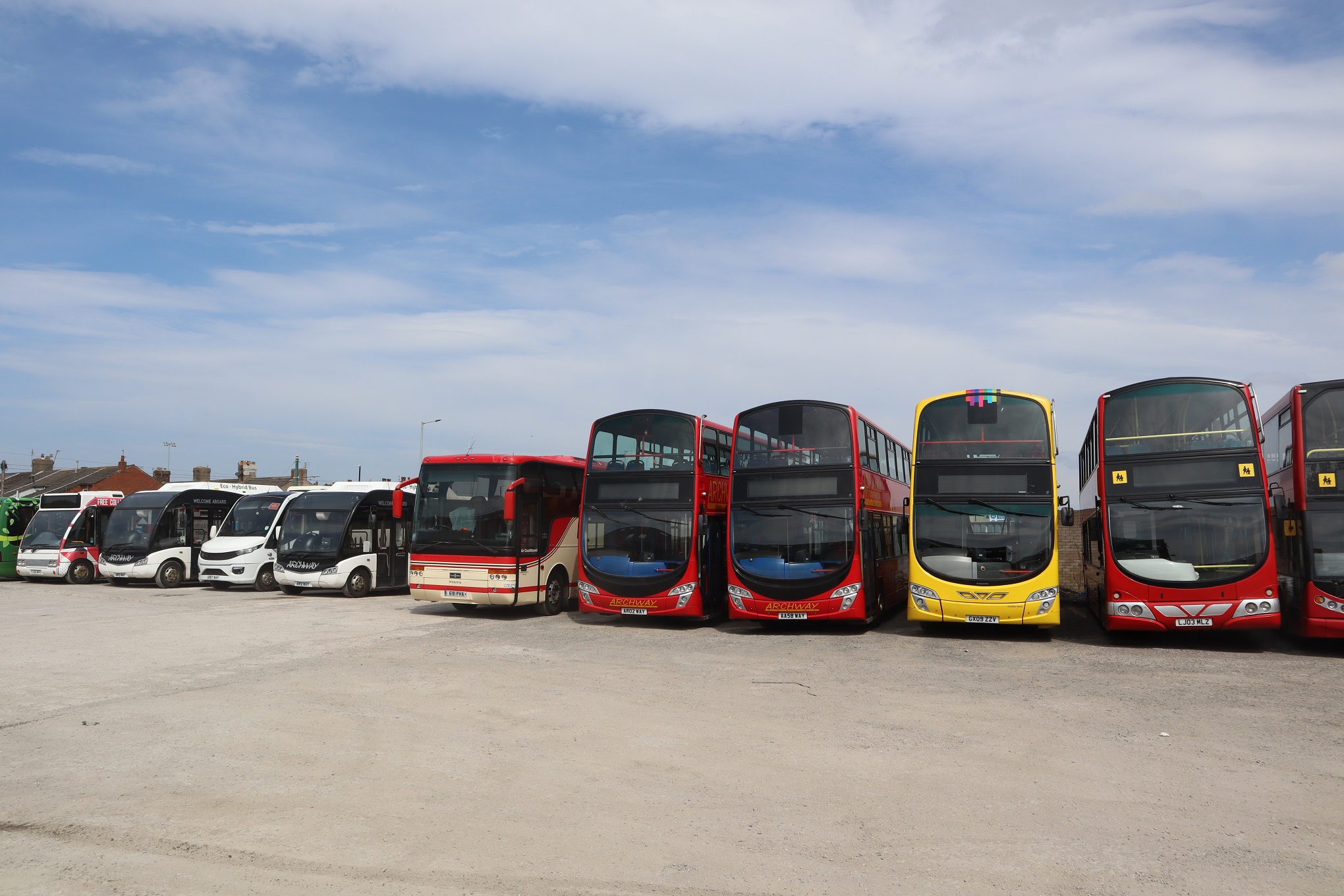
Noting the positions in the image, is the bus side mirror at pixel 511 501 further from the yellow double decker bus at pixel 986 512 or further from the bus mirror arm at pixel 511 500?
the yellow double decker bus at pixel 986 512

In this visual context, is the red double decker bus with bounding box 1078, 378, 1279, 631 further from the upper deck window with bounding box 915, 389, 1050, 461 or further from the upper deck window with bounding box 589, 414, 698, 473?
the upper deck window with bounding box 589, 414, 698, 473

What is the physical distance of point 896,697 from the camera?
Result: 10.7m

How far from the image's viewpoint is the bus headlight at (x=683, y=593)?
17.5 meters

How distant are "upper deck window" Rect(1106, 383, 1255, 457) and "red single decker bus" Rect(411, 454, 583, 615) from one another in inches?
415

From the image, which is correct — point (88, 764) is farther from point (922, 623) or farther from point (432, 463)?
point (922, 623)

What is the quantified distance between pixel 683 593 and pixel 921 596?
406cm

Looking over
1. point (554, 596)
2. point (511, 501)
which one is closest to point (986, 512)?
point (511, 501)

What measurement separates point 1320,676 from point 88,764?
1329 cm

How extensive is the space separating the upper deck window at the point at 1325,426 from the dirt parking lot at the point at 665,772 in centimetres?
298

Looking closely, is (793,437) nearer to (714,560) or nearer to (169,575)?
(714,560)

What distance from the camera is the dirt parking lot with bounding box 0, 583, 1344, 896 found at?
529 cm

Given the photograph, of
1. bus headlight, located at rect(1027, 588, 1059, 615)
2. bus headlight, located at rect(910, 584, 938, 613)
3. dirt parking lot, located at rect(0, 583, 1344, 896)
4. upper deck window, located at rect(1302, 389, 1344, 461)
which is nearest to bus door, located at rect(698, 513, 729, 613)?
bus headlight, located at rect(910, 584, 938, 613)

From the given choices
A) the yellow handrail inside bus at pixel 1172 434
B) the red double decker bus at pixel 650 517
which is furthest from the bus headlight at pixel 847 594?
the yellow handrail inside bus at pixel 1172 434

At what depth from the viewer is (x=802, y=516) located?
665 inches
